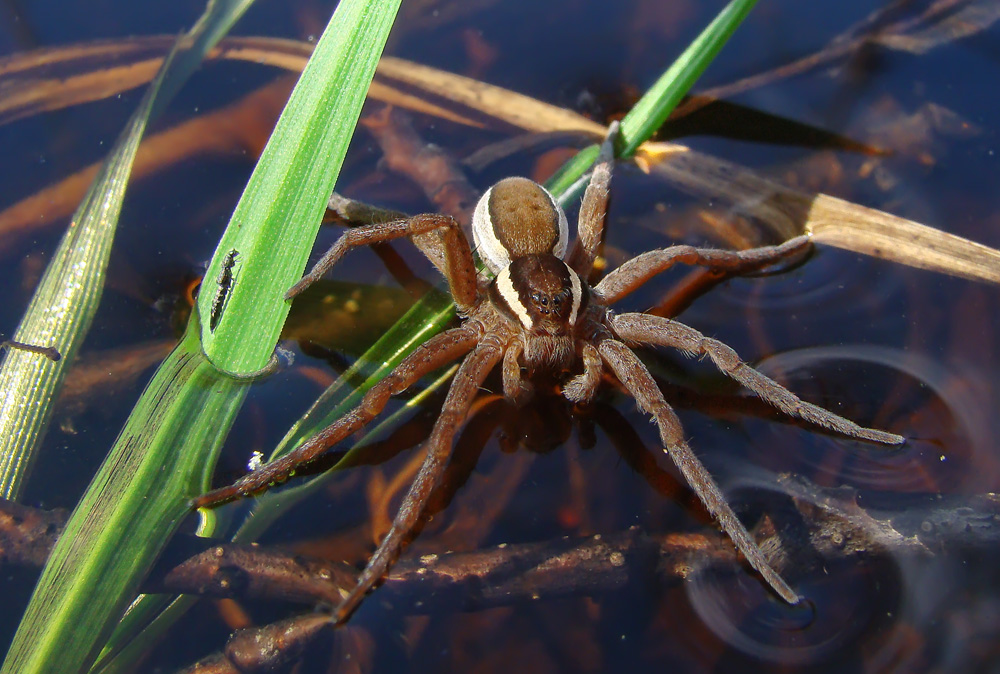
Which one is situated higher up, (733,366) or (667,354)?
(667,354)

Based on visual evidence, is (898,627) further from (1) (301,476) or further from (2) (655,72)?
(2) (655,72)

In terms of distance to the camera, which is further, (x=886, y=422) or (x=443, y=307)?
(x=443, y=307)

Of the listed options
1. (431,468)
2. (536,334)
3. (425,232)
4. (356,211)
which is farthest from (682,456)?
(356,211)

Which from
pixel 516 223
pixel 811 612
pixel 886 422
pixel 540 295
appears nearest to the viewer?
pixel 811 612

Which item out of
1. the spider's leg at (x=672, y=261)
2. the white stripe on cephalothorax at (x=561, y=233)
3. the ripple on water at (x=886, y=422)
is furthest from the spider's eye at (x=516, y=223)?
the ripple on water at (x=886, y=422)

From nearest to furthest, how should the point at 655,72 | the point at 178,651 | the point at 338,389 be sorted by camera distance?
the point at 178,651 → the point at 338,389 → the point at 655,72

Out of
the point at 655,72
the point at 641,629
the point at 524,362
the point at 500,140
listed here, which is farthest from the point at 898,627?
the point at 655,72

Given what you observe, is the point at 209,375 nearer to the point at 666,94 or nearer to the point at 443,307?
the point at 443,307

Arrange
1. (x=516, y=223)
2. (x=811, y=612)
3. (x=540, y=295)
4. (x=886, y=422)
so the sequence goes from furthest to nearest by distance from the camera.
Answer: (x=516, y=223)
(x=540, y=295)
(x=886, y=422)
(x=811, y=612)
